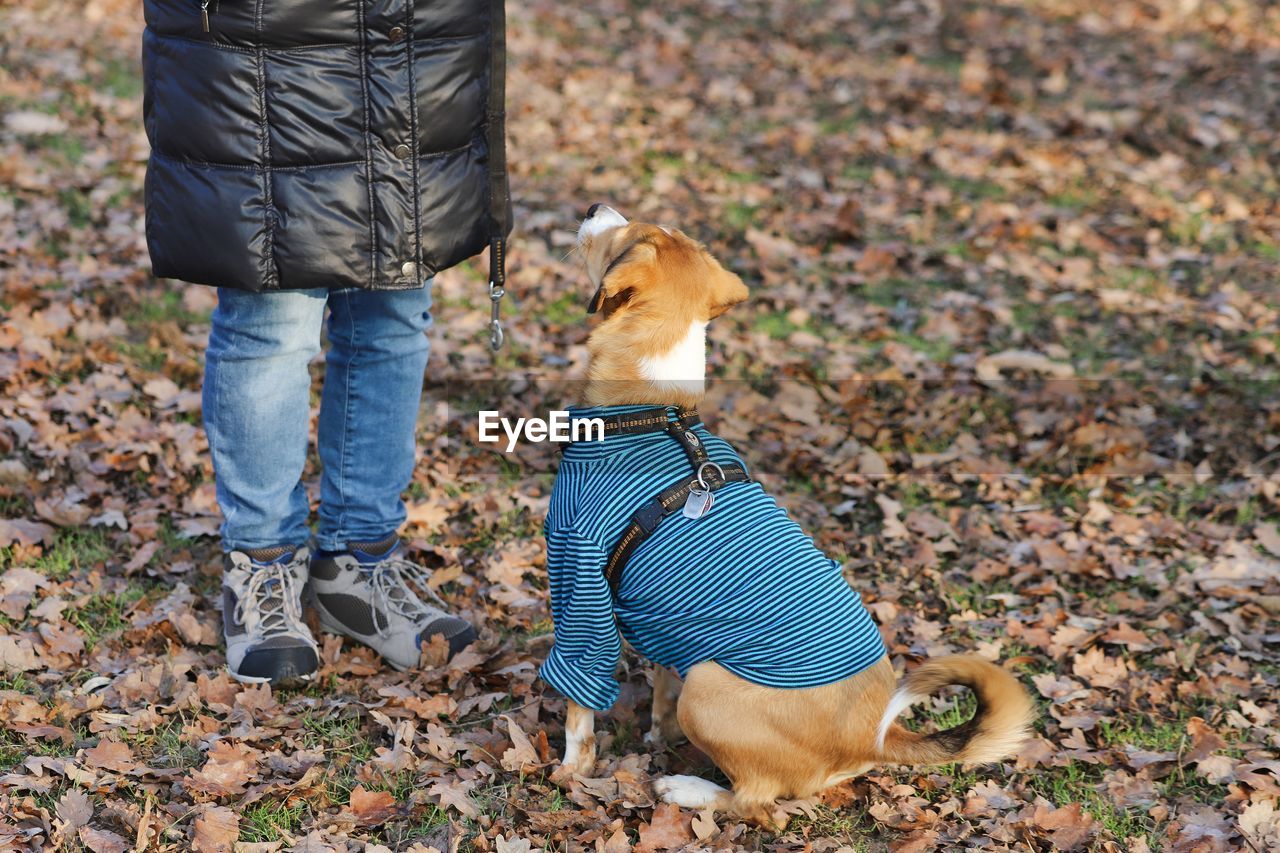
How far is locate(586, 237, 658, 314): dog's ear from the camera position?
10.2ft

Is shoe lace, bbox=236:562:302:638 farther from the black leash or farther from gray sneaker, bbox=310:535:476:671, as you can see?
the black leash

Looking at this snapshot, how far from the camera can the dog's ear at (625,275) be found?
123 inches

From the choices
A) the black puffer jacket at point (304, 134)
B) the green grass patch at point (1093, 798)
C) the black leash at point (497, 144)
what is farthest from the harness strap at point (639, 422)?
the green grass patch at point (1093, 798)

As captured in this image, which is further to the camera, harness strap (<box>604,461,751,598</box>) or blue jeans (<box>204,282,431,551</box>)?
blue jeans (<box>204,282,431,551</box>)

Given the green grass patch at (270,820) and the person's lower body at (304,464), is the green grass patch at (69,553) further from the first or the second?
the green grass patch at (270,820)

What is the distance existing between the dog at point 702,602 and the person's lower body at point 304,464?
0.72 metres

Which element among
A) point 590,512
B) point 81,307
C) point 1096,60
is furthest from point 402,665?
point 1096,60

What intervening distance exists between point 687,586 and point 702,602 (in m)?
0.06

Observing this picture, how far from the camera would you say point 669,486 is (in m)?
3.07

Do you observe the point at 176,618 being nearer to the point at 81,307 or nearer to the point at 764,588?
the point at 764,588

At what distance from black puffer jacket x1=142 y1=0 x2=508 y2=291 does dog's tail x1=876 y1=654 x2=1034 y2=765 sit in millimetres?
1735

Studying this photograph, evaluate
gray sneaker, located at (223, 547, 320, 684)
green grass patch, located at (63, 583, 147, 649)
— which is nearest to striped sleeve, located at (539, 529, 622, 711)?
gray sneaker, located at (223, 547, 320, 684)

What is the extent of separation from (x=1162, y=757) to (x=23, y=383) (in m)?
4.52

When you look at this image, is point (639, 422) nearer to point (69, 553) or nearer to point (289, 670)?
point (289, 670)
